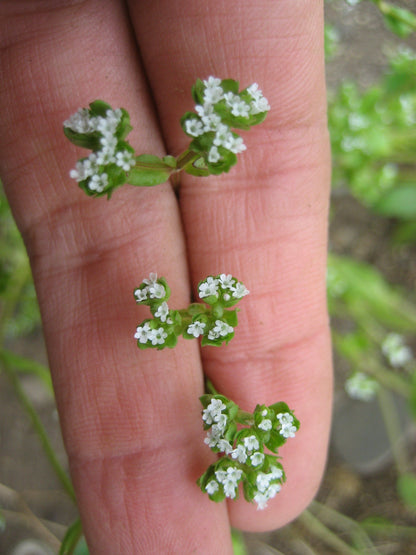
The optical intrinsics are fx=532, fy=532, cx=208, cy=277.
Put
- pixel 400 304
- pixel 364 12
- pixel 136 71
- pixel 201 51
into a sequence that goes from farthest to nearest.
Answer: pixel 364 12 < pixel 400 304 < pixel 136 71 < pixel 201 51

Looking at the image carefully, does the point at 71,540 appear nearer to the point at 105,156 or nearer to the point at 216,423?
the point at 216,423

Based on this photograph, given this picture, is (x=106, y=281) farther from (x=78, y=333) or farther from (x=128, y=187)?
(x=128, y=187)

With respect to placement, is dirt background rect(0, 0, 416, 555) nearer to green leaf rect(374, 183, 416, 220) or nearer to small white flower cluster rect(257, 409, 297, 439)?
green leaf rect(374, 183, 416, 220)

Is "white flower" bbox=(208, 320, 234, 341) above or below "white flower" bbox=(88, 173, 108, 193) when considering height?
below

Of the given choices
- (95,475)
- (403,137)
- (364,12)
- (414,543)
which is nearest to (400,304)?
(403,137)

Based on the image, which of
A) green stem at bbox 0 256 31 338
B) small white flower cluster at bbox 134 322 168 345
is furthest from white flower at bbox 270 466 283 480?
green stem at bbox 0 256 31 338

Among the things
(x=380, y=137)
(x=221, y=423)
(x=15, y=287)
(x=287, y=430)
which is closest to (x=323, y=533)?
(x=287, y=430)

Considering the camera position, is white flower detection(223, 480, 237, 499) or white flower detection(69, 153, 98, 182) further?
white flower detection(223, 480, 237, 499)
